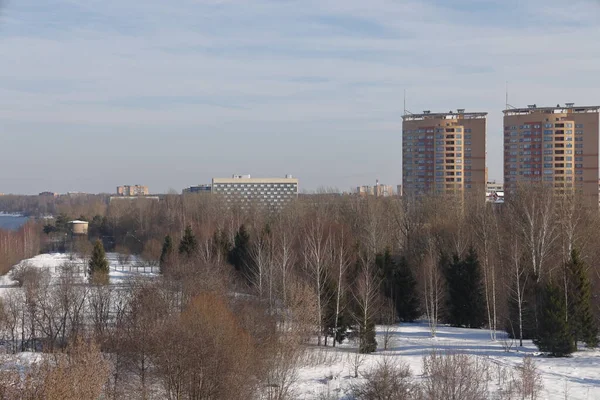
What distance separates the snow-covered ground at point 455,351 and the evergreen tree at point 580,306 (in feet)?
1.65

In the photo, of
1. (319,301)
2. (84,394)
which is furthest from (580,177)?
(84,394)

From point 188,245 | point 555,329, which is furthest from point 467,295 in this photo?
point 188,245

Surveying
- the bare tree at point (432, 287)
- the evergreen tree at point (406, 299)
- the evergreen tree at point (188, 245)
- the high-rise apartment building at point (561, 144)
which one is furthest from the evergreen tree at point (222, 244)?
the high-rise apartment building at point (561, 144)

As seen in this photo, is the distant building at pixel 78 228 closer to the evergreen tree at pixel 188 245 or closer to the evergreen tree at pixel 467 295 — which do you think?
the evergreen tree at pixel 188 245

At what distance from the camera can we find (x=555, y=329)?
63.1 ft

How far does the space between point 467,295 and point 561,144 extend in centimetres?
3032

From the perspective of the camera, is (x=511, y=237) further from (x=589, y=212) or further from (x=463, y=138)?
(x=463, y=138)

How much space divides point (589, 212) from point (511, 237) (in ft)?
16.0

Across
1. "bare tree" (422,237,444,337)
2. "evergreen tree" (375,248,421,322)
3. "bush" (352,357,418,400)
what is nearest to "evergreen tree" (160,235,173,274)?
"evergreen tree" (375,248,421,322)

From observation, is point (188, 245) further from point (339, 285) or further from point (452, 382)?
point (452, 382)

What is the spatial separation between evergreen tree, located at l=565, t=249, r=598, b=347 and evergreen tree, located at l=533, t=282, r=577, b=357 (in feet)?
1.74

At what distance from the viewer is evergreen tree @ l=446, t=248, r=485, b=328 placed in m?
25.6

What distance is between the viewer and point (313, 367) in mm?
18469

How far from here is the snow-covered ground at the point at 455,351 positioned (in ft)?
52.0
